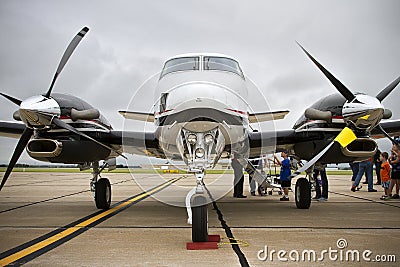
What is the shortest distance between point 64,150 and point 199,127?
3667 mm

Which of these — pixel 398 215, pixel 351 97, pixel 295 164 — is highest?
pixel 351 97

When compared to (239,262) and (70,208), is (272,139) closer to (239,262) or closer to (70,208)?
(239,262)

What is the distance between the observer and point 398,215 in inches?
319

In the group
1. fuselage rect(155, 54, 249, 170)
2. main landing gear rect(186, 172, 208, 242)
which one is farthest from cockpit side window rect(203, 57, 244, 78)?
main landing gear rect(186, 172, 208, 242)

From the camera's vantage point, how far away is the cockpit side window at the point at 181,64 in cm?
690

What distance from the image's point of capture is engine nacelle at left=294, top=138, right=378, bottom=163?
7489 millimetres

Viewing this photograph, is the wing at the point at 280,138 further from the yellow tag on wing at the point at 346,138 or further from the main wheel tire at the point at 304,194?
the main wheel tire at the point at 304,194

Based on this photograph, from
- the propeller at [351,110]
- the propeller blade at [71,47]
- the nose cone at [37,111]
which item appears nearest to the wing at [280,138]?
the propeller at [351,110]

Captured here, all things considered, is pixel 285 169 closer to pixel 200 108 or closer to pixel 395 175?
pixel 395 175

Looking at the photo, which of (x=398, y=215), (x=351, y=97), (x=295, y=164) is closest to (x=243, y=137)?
(x=351, y=97)

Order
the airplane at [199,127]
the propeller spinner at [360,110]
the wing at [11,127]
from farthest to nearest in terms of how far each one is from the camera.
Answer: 1. the wing at [11,127]
2. the propeller spinner at [360,110]
3. the airplane at [199,127]

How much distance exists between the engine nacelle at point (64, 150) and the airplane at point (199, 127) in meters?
0.02

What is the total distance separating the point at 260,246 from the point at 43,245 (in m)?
2.96

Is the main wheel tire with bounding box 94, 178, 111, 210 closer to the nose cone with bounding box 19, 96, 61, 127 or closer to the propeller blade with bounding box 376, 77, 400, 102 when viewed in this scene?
the nose cone with bounding box 19, 96, 61, 127
